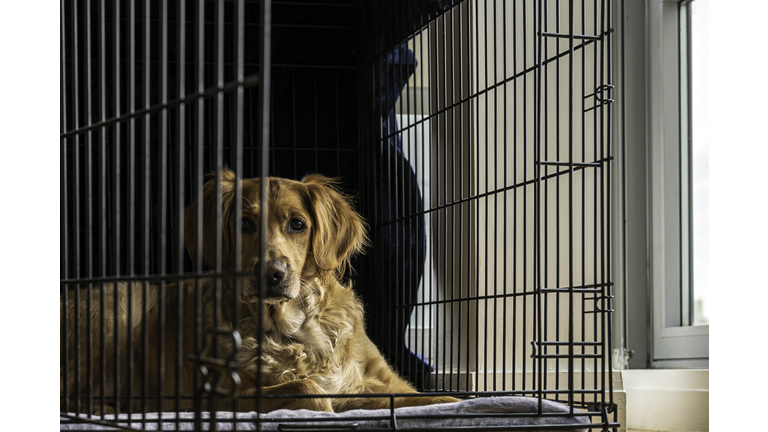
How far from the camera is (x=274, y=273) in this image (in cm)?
161

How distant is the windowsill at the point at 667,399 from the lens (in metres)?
2.00

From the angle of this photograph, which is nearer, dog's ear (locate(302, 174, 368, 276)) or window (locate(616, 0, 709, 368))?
dog's ear (locate(302, 174, 368, 276))

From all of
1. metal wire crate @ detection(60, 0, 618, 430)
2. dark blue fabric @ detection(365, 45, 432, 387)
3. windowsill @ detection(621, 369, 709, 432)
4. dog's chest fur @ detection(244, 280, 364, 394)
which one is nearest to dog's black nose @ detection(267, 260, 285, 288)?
dog's chest fur @ detection(244, 280, 364, 394)

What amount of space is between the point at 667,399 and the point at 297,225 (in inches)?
49.3

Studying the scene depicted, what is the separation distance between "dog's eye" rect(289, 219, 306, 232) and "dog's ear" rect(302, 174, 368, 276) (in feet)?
0.16

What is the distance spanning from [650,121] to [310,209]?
4.13ft

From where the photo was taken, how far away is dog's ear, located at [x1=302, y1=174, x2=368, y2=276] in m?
1.87

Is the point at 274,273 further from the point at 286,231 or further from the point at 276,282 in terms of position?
the point at 286,231

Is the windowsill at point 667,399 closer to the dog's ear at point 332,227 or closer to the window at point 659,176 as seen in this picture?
the window at point 659,176

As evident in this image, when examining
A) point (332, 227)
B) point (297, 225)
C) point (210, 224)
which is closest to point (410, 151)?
point (332, 227)

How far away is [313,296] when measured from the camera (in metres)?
1.81

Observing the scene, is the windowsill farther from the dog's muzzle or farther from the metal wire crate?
the dog's muzzle
